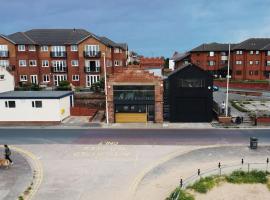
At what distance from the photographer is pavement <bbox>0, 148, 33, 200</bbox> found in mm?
16547

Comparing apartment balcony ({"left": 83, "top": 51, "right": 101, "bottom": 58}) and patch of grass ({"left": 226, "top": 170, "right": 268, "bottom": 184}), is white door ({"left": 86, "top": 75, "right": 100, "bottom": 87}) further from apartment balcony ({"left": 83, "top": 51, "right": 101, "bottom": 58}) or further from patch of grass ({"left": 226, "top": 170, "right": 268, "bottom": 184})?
patch of grass ({"left": 226, "top": 170, "right": 268, "bottom": 184})

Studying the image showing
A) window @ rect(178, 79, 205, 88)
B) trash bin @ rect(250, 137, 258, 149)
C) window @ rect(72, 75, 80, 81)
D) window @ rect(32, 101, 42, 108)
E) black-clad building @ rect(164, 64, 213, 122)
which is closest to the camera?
trash bin @ rect(250, 137, 258, 149)

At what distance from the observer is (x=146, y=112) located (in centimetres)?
3559

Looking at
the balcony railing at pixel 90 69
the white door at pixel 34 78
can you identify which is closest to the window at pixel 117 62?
the balcony railing at pixel 90 69

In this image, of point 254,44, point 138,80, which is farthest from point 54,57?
point 254,44

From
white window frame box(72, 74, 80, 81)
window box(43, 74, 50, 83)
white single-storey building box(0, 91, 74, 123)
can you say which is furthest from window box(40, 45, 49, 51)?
white single-storey building box(0, 91, 74, 123)

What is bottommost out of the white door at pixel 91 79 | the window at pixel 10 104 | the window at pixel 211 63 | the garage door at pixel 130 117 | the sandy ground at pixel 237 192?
the sandy ground at pixel 237 192

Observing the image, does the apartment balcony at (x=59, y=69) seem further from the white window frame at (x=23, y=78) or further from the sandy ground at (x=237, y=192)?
the sandy ground at (x=237, y=192)

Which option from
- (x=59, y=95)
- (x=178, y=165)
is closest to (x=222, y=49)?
(x=59, y=95)

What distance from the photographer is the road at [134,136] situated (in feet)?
90.3

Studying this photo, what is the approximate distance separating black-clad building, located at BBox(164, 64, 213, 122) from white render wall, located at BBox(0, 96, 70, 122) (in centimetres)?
1355

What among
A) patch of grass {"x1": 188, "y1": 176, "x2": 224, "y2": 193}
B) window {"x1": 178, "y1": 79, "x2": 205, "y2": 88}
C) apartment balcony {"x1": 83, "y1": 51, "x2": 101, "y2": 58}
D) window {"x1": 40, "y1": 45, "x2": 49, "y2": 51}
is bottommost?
patch of grass {"x1": 188, "y1": 176, "x2": 224, "y2": 193}

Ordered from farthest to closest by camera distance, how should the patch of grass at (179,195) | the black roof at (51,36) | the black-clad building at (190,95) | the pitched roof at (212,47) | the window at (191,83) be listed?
the pitched roof at (212,47) < the black roof at (51,36) < the window at (191,83) < the black-clad building at (190,95) < the patch of grass at (179,195)

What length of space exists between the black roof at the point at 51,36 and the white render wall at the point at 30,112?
77.8 ft
